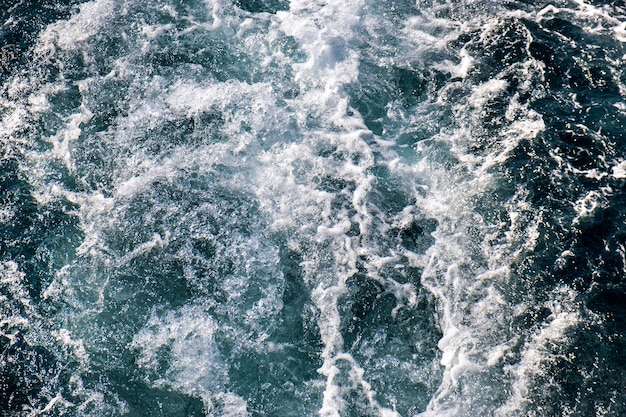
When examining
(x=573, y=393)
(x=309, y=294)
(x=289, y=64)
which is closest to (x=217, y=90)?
(x=289, y=64)

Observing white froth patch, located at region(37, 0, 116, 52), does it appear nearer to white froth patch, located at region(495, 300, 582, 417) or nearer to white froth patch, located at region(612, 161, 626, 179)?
white froth patch, located at region(495, 300, 582, 417)

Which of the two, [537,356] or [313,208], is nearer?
[537,356]

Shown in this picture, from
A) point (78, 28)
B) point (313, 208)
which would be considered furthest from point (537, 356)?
point (78, 28)

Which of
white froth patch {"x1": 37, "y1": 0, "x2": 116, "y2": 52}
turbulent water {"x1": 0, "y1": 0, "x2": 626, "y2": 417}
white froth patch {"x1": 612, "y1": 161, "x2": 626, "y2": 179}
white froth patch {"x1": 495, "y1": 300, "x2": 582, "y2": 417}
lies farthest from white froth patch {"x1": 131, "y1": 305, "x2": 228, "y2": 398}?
white froth patch {"x1": 612, "y1": 161, "x2": 626, "y2": 179}

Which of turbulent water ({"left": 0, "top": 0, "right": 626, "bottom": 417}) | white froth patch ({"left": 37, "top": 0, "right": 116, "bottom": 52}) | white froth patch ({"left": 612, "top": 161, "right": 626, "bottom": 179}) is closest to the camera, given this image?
turbulent water ({"left": 0, "top": 0, "right": 626, "bottom": 417})

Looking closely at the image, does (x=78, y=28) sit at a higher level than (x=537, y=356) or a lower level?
higher

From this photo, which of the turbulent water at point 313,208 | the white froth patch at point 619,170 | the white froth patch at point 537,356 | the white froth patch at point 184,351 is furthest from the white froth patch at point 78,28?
the white froth patch at point 619,170

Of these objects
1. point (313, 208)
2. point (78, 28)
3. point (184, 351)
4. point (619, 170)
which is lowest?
point (184, 351)

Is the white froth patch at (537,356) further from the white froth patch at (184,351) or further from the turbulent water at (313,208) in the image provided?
the white froth patch at (184,351)

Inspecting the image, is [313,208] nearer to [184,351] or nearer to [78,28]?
[184,351]
